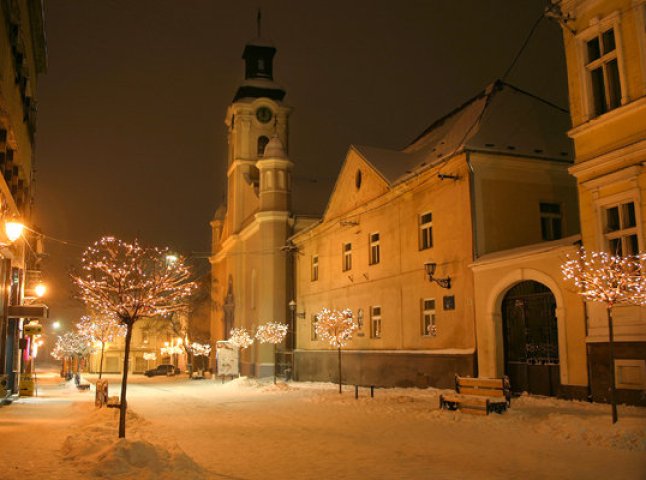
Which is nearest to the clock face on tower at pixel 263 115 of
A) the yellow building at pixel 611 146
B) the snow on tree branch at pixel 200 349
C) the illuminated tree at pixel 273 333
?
the snow on tree branch at pixel 200 349

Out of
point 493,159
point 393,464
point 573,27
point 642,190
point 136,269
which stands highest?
point 573,27

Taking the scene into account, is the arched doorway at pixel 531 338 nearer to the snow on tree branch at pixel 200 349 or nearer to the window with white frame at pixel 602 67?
the window with white frame at pixel 602 67

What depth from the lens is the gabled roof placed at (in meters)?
24.0

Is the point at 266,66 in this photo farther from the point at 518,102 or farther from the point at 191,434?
the point at 191,434

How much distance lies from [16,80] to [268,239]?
2223cm

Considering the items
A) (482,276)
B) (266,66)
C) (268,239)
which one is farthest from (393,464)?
(266,66)

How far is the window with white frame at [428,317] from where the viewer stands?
974 inches

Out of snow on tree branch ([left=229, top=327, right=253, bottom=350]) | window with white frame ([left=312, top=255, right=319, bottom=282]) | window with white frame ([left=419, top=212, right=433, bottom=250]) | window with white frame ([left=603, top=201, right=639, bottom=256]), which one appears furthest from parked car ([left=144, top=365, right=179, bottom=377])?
window with white frame ([left=603, top=201, right=639, bottom=256])

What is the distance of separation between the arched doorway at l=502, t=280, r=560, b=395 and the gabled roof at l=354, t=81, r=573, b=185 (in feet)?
19.8

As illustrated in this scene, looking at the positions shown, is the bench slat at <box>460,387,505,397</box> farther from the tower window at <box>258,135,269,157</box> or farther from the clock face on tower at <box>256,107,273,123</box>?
the clock face on tower at <box>256,107,273,123</box>

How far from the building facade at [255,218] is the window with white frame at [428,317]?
16377 mm

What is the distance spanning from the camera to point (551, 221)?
24062 mm

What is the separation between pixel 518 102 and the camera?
26781 millimetres

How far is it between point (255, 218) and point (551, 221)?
2415 centimetres
